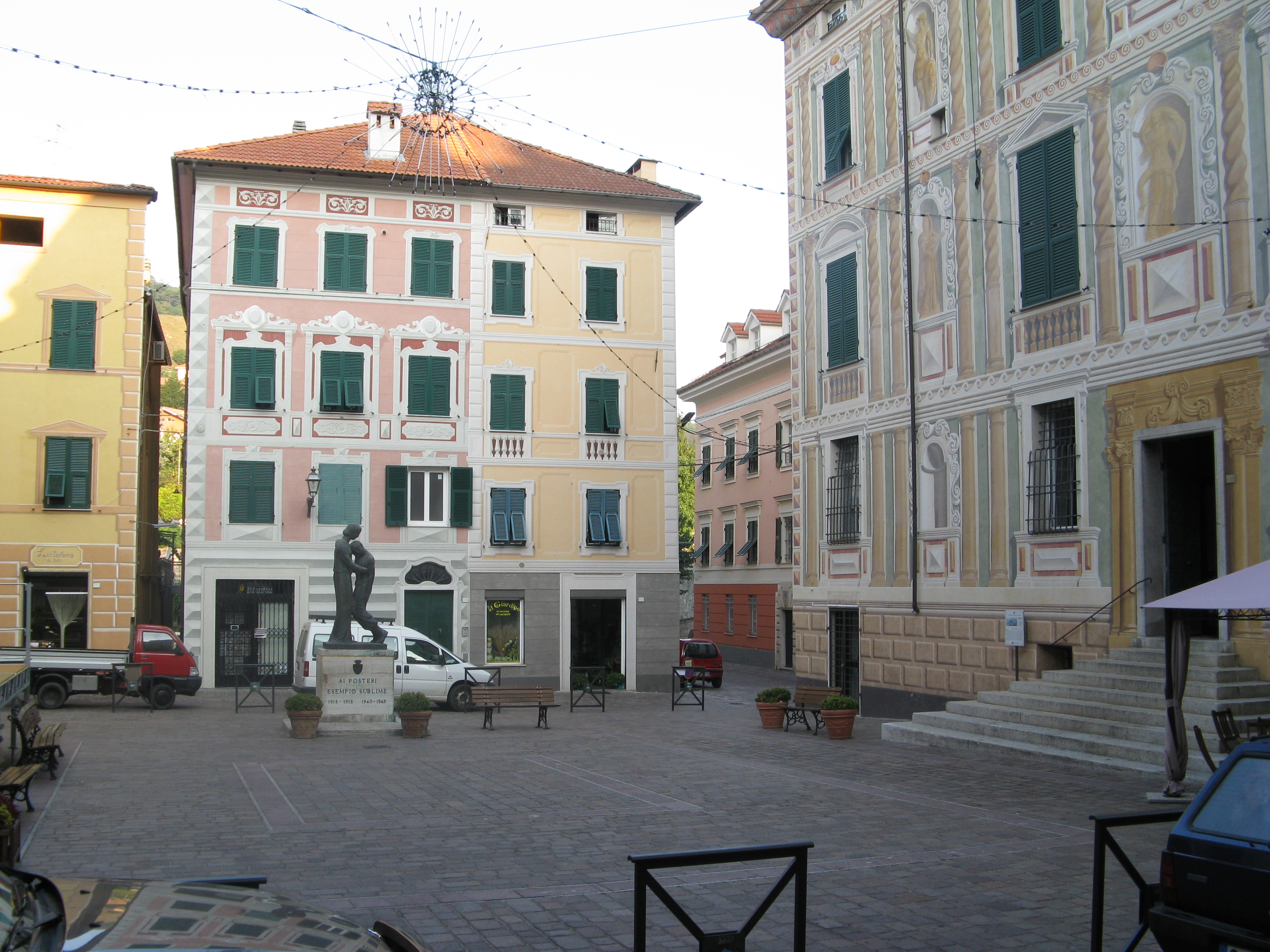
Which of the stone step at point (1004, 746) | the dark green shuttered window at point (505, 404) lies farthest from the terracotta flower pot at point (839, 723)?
the dark green shuttered window at point (505, 404)

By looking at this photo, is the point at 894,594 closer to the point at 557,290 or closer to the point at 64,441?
the point at 557,290

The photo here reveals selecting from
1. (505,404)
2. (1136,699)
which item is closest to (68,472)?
(505,404)

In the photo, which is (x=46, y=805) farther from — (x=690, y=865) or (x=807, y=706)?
(x=807, y=706)

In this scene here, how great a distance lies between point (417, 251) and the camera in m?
33.2

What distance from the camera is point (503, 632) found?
32844mm

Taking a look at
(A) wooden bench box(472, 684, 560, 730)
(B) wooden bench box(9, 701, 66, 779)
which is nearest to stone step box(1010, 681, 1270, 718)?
(A) wooden bench box(472, 684, 560, 730)

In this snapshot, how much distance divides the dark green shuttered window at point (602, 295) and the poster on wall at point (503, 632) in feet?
27.9

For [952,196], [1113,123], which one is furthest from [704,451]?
[1113,123]

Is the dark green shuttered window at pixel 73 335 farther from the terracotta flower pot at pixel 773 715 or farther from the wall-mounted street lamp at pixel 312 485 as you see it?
the terracotta flower pot at pixel 773 715

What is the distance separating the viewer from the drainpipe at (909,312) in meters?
21.7

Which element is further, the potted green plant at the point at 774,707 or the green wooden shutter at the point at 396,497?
the green wooden shutter at the point at 396,497

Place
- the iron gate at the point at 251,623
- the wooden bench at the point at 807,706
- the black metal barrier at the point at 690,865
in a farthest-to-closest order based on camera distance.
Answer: the iron gate at the point at 251,623
the wooden bench at the point at 807,706
the black metal barrier at the point at 690,865

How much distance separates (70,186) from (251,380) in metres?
6.85

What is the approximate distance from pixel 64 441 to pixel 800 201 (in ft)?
64.4
